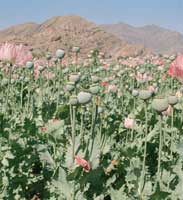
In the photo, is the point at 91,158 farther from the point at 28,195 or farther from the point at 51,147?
the point at 51,147

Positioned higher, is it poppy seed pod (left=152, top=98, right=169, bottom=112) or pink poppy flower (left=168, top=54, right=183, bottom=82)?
pink poppy flower (left=168, top=54, right=183, bottom=82)

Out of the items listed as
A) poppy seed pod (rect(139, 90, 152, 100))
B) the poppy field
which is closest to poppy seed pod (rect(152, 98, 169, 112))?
the poppy field

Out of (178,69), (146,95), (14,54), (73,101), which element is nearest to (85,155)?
(73,101)

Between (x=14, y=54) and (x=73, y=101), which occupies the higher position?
(x=14, y=54)

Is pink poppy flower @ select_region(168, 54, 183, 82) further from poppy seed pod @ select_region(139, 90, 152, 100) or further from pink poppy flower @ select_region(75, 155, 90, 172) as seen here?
pink poppy flower @ select_region(75, 155, 90, 172)

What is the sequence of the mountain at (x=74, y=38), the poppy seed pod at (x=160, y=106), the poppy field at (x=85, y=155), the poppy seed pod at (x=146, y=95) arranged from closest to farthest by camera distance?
the poppy seed pod at (x=160, y=106), the poppy field at (x=85, y=155), the poppy seed pod at (x=146, y=95), the mountain at (x=74, y=38)

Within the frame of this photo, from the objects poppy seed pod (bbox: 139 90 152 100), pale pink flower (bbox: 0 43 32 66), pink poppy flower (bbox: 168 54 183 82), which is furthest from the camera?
pale pink flower (bbox: 0 43 32 66)

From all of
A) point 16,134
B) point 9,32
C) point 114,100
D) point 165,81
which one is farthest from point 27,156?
point 9,32

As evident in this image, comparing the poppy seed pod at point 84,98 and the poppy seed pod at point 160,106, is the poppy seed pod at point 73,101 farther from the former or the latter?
the poppy seed pod at point 160,106

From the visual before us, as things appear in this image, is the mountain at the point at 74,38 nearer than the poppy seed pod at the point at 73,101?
No

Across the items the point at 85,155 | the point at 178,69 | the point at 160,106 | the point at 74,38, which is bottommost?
the point at 74,38

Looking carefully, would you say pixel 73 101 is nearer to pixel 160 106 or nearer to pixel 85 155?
pixel 85 155

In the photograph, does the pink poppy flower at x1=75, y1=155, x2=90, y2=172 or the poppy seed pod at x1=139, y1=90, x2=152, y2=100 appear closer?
the pink poppy flower at x1=75, y1=155, x2=90, y2=172

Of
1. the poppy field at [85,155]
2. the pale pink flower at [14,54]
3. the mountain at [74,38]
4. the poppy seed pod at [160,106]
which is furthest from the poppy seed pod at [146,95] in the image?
the mountain at [74,38]
